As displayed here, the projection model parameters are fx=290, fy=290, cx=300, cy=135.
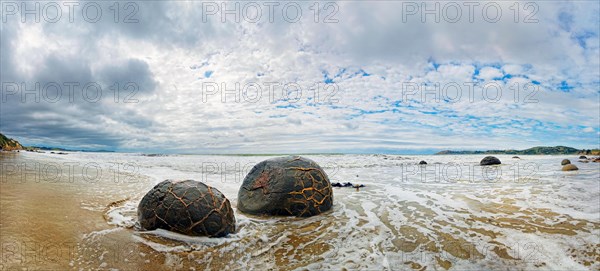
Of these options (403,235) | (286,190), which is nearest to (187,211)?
(286,190)

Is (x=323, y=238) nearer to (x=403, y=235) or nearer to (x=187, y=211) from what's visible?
(x=403, y=235)

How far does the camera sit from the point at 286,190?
6.72 meters

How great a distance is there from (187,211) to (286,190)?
237 centimetres

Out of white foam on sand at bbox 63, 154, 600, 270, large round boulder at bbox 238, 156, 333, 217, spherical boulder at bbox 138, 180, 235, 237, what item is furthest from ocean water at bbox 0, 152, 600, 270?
large round boulder at bbox 238, 156, 333, 217

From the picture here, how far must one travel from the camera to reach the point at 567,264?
4.02 m

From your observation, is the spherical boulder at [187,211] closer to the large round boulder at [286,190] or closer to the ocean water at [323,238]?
the ocean water at [323,238]

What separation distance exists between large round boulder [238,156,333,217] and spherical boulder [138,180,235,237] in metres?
1.40

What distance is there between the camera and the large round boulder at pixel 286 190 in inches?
261

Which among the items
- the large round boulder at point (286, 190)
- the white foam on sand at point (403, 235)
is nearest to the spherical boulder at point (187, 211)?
the white foam on sand at point (403, 235)

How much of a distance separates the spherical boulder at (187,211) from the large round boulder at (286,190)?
4.60 feet

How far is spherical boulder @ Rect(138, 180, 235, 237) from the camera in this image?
4.95 metres

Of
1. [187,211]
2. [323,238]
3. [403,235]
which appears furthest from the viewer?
[403,235]

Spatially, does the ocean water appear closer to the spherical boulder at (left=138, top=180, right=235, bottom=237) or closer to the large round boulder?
the spherical boulder at (left=138, top=180, right=235, bottom=237)

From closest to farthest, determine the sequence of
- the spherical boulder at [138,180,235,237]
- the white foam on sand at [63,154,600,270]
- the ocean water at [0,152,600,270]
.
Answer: the ocean water at [0,152,600,270]
the white foam on sand at [63,154,600,270]
the spherical boulder at [138,180,235,237]
